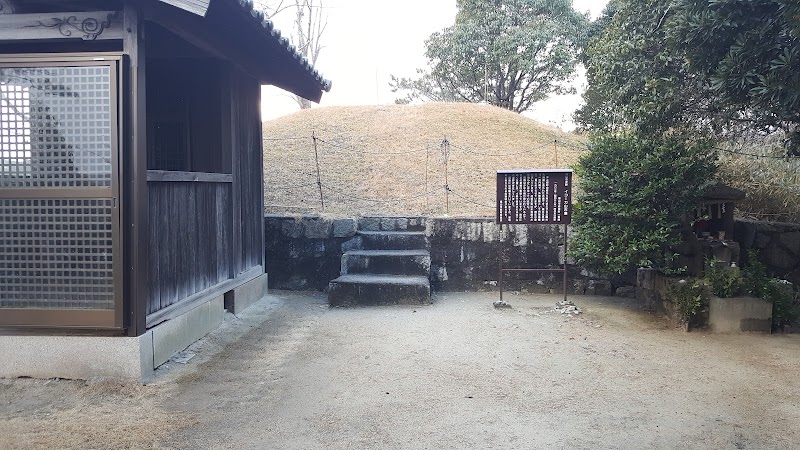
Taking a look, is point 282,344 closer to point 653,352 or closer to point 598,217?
point 653,352

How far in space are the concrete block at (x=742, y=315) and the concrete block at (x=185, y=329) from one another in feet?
19.3

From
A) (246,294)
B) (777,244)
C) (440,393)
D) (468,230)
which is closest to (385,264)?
(468,230)

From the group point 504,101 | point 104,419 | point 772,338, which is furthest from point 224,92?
point 504,101

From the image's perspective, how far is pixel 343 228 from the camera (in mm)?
9102

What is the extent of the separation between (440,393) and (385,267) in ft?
13.4

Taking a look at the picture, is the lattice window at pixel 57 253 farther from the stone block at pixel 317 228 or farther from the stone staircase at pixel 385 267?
the stone block at pixel 317 228

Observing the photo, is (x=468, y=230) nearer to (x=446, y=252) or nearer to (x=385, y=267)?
(x=446, y=252)

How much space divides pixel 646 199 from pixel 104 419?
6.51 meters

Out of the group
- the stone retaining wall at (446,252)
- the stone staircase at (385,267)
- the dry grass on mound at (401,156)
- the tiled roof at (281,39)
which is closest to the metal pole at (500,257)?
the stone retaining wall at (446,252)

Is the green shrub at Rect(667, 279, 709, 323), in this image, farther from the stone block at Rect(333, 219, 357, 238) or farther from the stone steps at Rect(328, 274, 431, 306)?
the stone block at Rect(333, 219, 357, 238)

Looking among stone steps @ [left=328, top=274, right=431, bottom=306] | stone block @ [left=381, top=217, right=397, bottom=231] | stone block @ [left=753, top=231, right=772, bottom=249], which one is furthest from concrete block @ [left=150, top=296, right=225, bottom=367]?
stone block @ [left=753, top=231, right=772, bottom=249]

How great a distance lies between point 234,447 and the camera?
12.0 ft

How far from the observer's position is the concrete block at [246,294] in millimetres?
7289

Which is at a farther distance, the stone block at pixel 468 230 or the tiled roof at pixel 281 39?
the stone block at pixel 468 230
